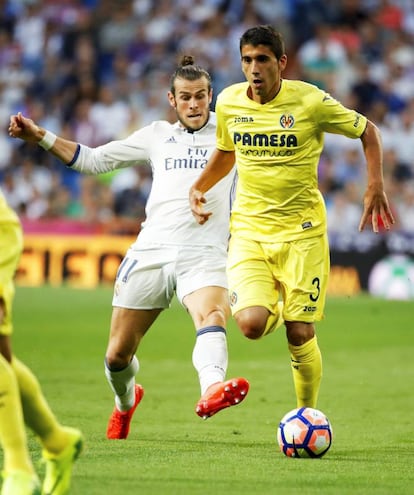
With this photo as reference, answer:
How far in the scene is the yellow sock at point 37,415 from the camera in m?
5.22

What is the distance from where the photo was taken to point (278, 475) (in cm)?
615

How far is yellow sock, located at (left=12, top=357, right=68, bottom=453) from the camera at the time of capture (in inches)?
205

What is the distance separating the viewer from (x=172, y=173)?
8023 millimetres

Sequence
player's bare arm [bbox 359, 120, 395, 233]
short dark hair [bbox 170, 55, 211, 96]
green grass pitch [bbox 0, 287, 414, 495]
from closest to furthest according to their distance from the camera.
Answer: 1. green grass pitch [bbox 0, 287, 414, 495]
2. player's bare arm [bbox 359, 120, 395, 233]
3. short dark hair [bbox 170, 55, 211, 96]

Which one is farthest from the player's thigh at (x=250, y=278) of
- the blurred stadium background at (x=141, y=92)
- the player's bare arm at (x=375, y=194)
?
the blurred stadium background at (x=141, y=92)

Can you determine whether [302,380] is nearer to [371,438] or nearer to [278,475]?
[371,438]

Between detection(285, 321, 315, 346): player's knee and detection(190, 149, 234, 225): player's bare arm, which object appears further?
detection(190, 149, 234, 225): player's bare arm

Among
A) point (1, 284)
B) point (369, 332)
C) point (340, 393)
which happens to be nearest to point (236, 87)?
point (1, 284)

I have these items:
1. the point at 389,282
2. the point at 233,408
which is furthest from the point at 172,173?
the point at 389,282

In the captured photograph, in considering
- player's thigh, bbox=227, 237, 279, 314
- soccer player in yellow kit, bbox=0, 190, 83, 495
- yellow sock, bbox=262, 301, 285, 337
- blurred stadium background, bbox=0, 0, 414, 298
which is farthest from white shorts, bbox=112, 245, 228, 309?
blurred stadium background, bbox=0, 0, 414, 298

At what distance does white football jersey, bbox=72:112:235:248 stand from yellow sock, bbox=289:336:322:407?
0.98m

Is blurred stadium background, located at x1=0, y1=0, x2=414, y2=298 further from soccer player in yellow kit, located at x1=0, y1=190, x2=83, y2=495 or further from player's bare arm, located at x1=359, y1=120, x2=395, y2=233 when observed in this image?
soccer player in yellow kit, located at x1=0, y1=190, x2=83, y2=495

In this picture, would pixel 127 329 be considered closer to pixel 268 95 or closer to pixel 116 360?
pixel 116 360

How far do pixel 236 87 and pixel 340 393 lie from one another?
3.73 m
